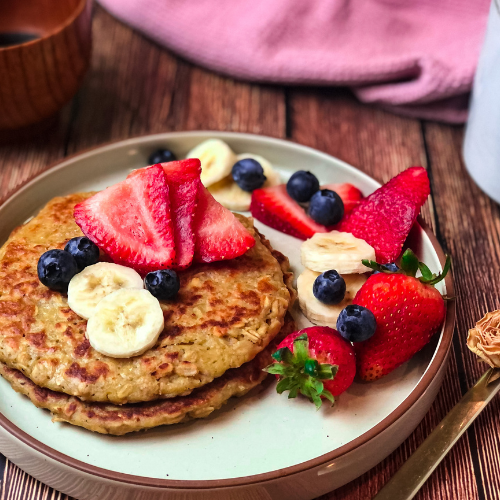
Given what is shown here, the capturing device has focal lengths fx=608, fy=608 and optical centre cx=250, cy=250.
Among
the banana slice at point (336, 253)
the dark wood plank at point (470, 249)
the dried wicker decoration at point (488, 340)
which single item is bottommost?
the dark wood plank at point (470, 249)

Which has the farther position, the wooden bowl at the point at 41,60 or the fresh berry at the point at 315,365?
the wooden bowl at the point at 41,60

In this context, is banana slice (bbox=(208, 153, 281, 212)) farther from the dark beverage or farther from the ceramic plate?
the dark beverage

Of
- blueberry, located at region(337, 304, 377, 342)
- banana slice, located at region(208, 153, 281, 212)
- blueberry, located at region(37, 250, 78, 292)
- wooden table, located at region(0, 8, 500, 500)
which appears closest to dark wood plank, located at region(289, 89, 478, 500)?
wooden table, located at region(0, 8, 500, 500)

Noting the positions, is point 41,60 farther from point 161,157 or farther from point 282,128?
point 282,128

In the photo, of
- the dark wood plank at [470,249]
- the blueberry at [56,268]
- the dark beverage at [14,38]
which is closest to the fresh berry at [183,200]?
the blueberry at [56,268]

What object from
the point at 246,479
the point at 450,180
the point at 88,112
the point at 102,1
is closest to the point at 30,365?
the point at 246,479

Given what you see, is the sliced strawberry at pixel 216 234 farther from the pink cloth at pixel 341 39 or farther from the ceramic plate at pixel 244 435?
the pink cloth at pixel 341 39
